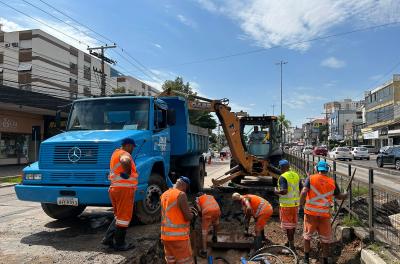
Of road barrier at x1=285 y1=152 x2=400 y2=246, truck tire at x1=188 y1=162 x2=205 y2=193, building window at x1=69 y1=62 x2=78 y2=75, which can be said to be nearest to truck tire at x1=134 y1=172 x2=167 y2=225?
road barrier at x1=285 y1=152 x2=400 y2=246

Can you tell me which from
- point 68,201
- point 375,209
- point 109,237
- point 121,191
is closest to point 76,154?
point 68,201

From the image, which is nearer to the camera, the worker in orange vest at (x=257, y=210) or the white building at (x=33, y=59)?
the worker in orange vest at (x=257, y=210)

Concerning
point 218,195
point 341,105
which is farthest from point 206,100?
point 341,105

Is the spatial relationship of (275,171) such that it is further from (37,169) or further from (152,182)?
(37,169)

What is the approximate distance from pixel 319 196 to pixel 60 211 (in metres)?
5.18

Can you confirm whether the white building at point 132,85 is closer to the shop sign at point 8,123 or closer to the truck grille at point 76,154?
the shop sign at point 8,123

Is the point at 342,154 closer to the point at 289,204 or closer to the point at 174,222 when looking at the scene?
the point at 289,204

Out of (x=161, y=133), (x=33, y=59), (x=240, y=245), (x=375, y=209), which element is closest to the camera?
(x=375, y=209)

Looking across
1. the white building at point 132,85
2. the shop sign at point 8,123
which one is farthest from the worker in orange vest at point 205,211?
the white building at point 132,85

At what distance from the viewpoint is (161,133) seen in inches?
335

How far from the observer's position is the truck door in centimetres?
819

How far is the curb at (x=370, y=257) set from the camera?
17.7 feet

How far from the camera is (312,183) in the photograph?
247 inches

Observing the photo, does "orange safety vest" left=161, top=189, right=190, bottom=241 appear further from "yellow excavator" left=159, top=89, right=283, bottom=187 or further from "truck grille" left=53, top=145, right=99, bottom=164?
"yellow excavator" left=159, top=89, right=283, bottom=187
